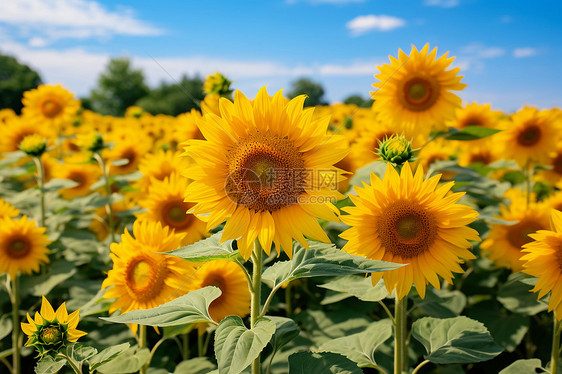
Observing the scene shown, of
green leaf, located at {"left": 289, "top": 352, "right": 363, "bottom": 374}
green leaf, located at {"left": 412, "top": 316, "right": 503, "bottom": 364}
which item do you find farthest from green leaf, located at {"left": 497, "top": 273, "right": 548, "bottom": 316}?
green leaf, located at {"left": 289, "top": 352, "right": 363, "bottom": 374}

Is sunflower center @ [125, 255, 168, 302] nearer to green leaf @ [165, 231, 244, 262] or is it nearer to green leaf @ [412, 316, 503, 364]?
green leaf @ [165, 231, 244, 262]

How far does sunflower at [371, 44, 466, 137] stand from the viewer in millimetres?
3004

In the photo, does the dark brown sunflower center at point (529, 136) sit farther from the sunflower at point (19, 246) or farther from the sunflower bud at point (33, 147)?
the sunflower bud at point (33, 147)

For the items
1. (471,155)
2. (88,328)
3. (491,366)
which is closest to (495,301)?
(491,366)

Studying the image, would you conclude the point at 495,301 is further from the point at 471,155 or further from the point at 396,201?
the point at 471,155

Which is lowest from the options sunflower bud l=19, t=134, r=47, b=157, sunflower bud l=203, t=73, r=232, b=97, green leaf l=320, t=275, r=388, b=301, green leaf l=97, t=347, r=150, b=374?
green leaf l=97, t=347, r=150, b=374

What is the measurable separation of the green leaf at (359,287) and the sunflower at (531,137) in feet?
8.98

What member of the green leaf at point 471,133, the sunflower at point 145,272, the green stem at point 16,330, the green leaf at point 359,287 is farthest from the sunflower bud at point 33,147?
the green leaf at point 471,133

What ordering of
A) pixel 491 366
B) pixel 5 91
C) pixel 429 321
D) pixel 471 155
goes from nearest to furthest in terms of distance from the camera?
pixel 429 321, pixel 491 366, pixel 471 155, pixel 5 91

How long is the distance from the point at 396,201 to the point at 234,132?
31.5 inches

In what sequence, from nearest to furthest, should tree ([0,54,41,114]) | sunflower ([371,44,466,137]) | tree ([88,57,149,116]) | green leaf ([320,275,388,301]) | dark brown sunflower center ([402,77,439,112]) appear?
green leaf ([320,275,388,301]) < sunflower ([371,44,466,137]) < dark brown sunflower center ([402,77,439,112]) < tree ([0,54,41,114]) < tree ([88,57,149,116])

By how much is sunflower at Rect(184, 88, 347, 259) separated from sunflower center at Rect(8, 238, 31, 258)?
7.50 ft

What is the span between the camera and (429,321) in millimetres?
2246

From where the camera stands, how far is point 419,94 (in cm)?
316
